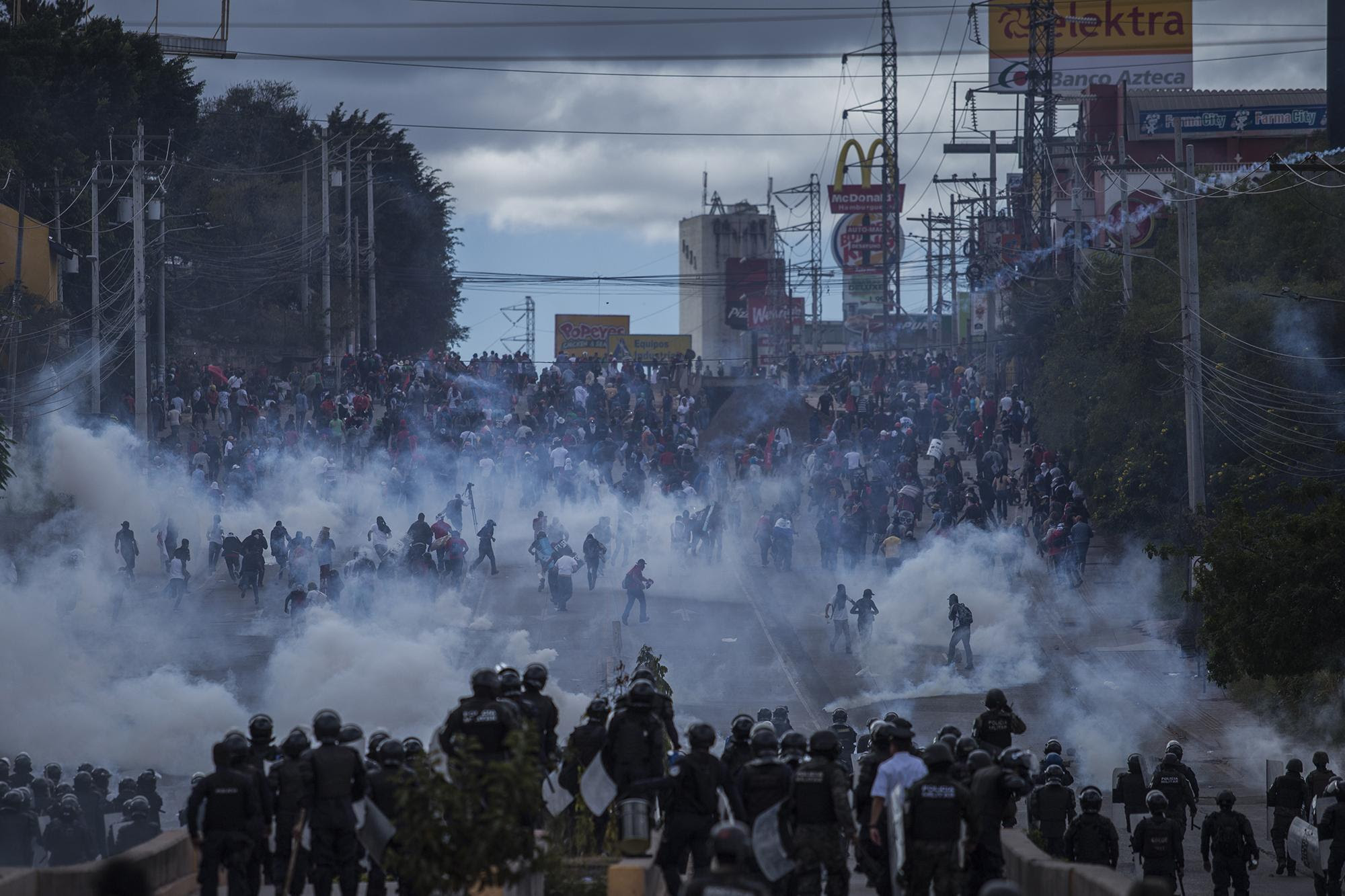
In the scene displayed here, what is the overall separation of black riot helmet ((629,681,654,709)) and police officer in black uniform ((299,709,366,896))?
5.58 ft

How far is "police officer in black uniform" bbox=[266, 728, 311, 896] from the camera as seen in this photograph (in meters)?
10.2

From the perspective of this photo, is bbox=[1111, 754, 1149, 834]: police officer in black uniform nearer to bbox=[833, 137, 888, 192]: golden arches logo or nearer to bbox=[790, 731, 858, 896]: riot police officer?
bbox=[790, 731, 858, 896]: riot police officer

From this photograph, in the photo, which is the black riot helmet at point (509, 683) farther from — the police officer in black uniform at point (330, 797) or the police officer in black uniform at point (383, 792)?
the police officer in black uniform at point (330, 797)

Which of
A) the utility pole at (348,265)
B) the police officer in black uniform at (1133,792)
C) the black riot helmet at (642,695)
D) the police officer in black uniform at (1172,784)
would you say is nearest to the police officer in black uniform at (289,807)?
the black riot helmet at (642,695)

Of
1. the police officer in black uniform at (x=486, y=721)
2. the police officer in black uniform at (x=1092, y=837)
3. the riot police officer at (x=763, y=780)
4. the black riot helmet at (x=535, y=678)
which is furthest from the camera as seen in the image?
the police officer in black uniform at (x=1092, y=837)

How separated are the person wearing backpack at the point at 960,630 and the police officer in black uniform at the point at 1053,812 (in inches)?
440

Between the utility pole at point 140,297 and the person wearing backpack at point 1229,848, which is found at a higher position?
the utility pole at point 140,297

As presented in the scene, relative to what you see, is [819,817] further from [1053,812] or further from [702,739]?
[1053,812]

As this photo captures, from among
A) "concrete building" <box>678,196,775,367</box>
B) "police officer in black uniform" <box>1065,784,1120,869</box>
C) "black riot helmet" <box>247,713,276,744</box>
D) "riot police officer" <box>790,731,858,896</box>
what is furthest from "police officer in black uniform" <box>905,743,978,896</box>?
"concrete building" <box>678,196,775,367</box>

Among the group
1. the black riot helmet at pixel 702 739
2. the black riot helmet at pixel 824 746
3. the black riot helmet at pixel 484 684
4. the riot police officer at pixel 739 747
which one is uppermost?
the black riot helmet at pixel 484 684

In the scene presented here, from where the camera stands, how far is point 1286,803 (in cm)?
1553

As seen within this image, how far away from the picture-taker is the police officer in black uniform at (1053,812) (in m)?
13.4

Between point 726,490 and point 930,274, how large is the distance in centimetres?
4717

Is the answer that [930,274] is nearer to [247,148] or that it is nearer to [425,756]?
[247,148]
